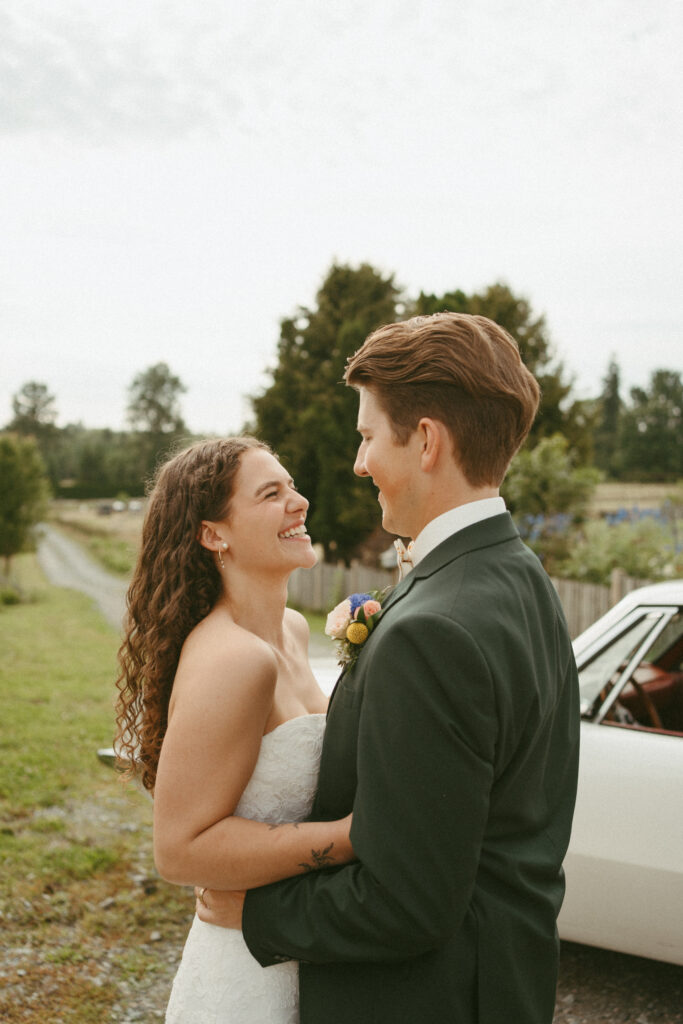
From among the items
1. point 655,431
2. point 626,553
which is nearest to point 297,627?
point 626,553

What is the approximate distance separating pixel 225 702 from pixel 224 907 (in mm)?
415

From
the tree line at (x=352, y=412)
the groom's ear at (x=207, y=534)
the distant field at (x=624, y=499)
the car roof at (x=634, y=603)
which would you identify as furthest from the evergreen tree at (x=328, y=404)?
the groom's ear at (x=207, y=534)

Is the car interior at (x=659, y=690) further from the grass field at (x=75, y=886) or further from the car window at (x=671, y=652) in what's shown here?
the grass field at (x=75, y=886)

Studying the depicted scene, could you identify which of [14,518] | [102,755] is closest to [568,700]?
[102,755]

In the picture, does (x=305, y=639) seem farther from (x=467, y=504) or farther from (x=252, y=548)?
(x=467, y=504)

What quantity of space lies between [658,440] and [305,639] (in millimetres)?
73388

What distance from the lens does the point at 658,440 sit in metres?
70.4

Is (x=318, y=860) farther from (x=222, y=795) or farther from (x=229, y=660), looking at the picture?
(x=229, y=660)

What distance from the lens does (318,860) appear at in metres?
1.54

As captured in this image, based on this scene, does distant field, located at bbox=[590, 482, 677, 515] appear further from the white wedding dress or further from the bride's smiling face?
the white wedding dress

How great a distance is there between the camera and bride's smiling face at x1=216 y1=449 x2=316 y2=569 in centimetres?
211

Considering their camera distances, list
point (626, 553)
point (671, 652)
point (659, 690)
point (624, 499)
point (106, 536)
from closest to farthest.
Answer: point (659, 690), point (671, 652), point (626, 553), point (624, 499), point (106, 536)

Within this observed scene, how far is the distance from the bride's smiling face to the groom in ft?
1.48

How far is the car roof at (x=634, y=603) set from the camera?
3533 millimetres
